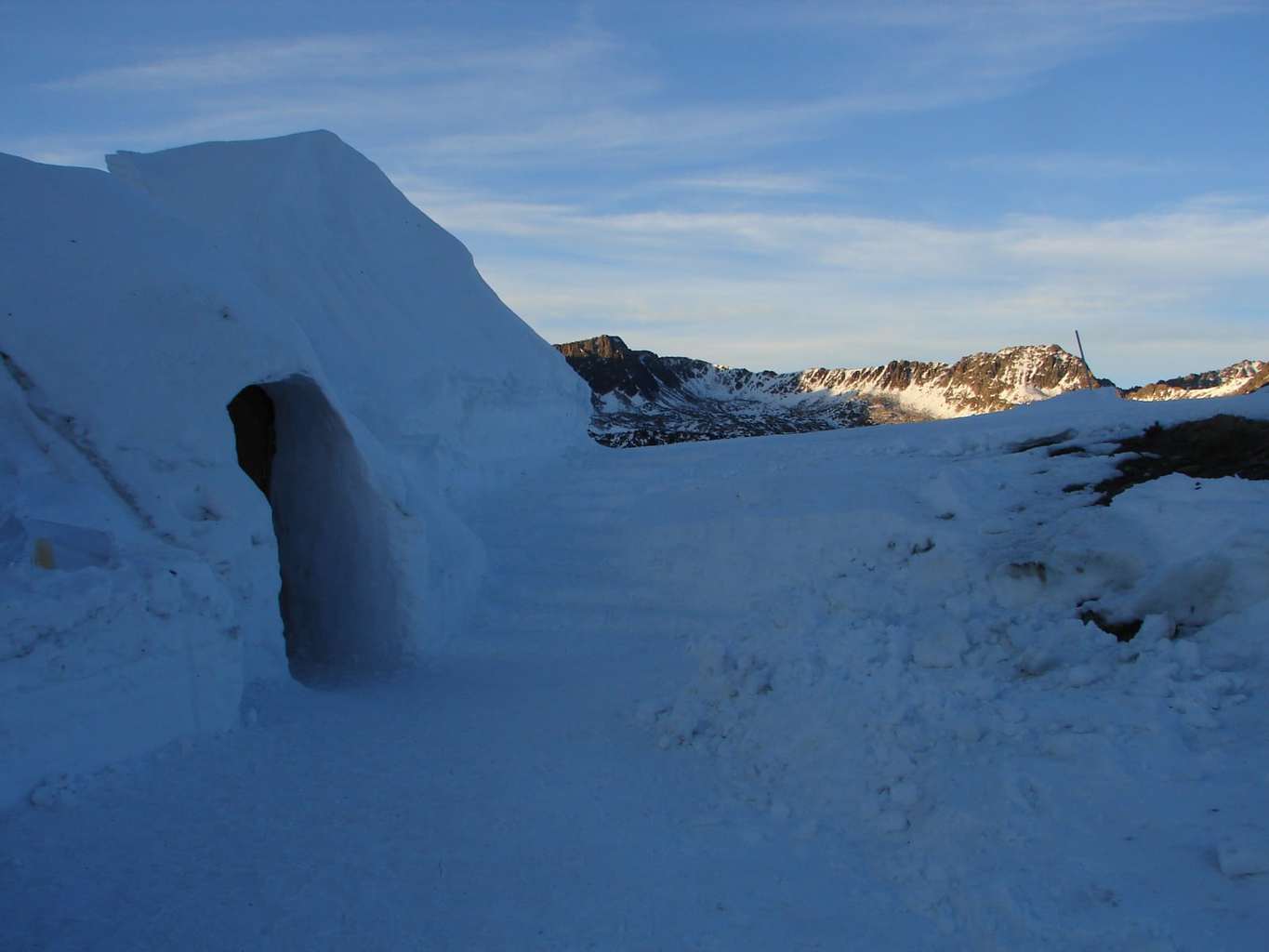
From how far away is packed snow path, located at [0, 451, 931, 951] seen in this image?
15.6ft

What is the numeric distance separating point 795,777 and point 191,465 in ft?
17.6

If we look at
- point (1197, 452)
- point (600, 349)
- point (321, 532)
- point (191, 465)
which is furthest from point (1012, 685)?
point (600, 349)

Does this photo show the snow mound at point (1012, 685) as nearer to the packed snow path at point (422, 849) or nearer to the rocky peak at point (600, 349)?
the packed snow path at point (422, 849)

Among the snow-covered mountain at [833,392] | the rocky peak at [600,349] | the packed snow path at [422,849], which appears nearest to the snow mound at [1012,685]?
the packed snow path at [422,849]

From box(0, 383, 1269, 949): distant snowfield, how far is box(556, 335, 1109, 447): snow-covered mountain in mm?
43486

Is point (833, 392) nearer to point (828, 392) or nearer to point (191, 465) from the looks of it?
point (828, 392)

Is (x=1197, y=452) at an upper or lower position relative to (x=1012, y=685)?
upper

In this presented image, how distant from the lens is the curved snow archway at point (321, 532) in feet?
31.3

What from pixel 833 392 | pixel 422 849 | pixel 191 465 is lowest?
pixel 422 849

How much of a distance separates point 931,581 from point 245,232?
9.54 meters

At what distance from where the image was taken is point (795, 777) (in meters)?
6.58

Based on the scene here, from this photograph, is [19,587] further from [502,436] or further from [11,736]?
[502,436]

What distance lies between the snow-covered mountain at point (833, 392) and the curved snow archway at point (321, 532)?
42.3m

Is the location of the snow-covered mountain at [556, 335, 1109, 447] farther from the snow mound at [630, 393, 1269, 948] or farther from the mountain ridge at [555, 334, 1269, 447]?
the snow mound at [630, 393, 1269, 948]
